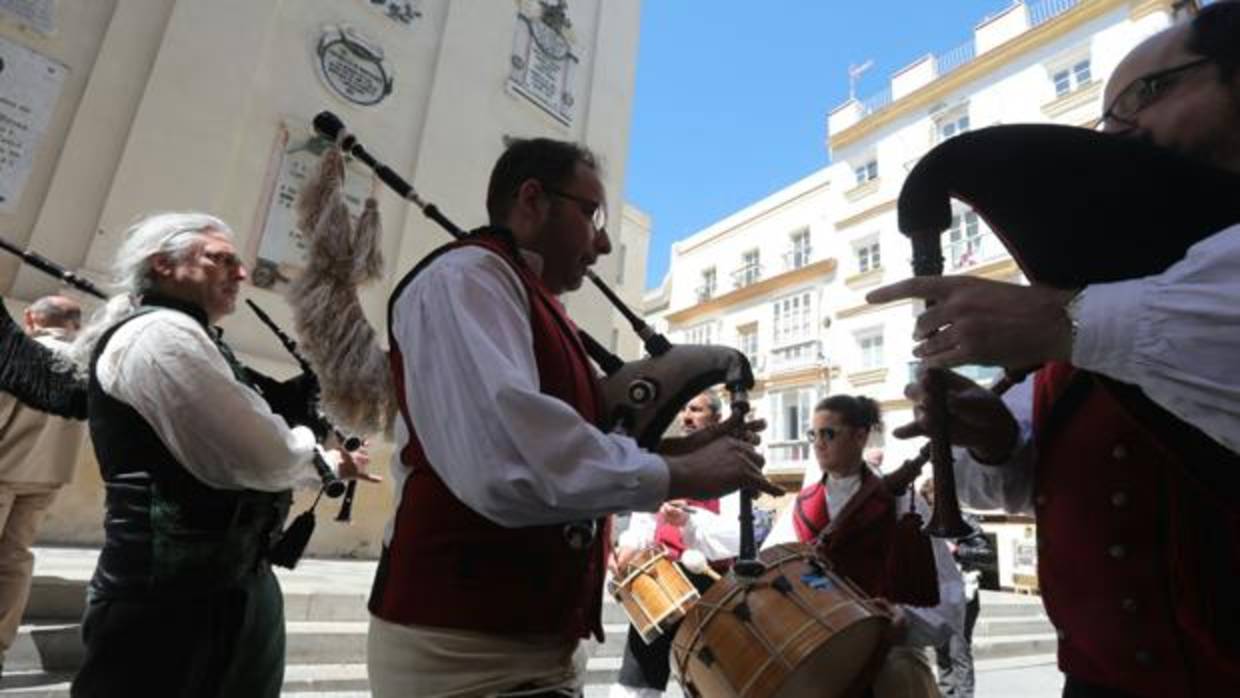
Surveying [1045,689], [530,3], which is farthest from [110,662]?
[530,3]

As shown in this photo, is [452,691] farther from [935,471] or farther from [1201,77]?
[1201,77]

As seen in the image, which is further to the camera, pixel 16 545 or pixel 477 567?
pixel 16 545

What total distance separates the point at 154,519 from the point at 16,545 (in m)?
2.71

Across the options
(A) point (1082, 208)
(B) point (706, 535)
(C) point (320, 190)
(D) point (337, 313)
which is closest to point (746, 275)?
(B) point (706, 535)

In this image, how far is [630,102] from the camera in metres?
12.8

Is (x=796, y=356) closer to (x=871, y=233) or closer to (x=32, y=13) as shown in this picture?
(x=871, y=233)

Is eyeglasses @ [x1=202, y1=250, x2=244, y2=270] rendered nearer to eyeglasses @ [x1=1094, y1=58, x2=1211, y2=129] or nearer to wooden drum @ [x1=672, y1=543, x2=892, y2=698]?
wooden drum @ [x1=672, y1=543, x2=892, y2=698]

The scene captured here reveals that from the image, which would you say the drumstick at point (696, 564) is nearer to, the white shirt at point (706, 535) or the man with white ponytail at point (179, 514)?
the white shirt at point (706, 535)

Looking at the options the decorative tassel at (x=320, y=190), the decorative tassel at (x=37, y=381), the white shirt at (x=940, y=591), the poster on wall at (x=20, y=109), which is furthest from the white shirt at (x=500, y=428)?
the poster on wall at (x=20, y=109)

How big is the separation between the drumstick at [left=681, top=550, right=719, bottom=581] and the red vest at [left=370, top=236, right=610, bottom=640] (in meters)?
2.72

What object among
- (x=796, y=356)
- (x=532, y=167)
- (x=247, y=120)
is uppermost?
(x=796, y=356)

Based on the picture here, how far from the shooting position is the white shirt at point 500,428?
3.81 ft

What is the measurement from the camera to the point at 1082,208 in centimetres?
105

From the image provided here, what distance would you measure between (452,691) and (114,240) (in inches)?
294
